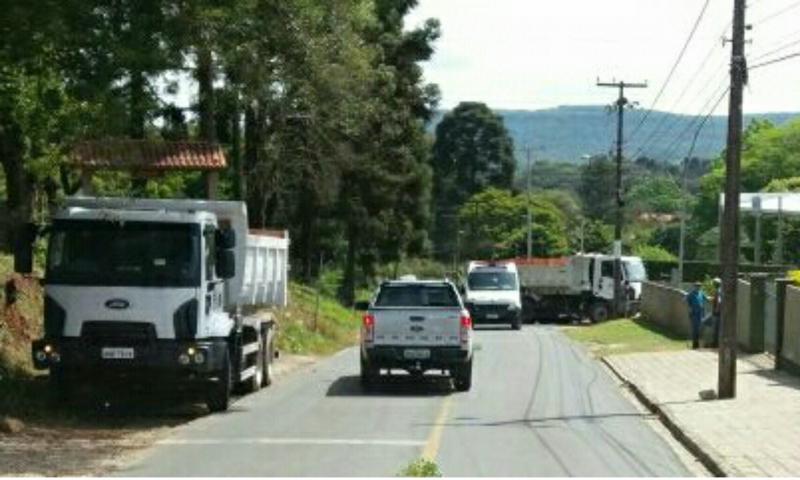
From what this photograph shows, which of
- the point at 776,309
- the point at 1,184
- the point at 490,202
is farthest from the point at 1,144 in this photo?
Answer: the point at 490,202

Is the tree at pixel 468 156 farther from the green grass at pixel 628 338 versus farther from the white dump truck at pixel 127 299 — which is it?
the white dump truck at pixel 127 299

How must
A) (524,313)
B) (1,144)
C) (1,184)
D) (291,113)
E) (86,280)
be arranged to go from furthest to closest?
(524,313) < (1,184) < (291,113) < (1,144) < (86,280)

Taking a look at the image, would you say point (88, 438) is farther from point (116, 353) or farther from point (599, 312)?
point (599, 312)

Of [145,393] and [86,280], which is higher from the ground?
[86,280]

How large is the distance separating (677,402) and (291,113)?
23883 millimetres

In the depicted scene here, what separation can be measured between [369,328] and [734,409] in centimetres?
645

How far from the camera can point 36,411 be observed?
17.8 metres

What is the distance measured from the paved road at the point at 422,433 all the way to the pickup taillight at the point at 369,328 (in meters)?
0.95

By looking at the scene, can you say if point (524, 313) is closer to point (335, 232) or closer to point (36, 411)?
point (335, 232)

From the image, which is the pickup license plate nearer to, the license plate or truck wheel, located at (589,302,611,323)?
the license plate

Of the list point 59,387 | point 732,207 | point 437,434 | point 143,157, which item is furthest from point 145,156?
point 732,207

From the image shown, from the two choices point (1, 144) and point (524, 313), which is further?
point (524, 313)

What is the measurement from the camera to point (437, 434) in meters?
16.1

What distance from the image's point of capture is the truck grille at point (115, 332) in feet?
56.5
